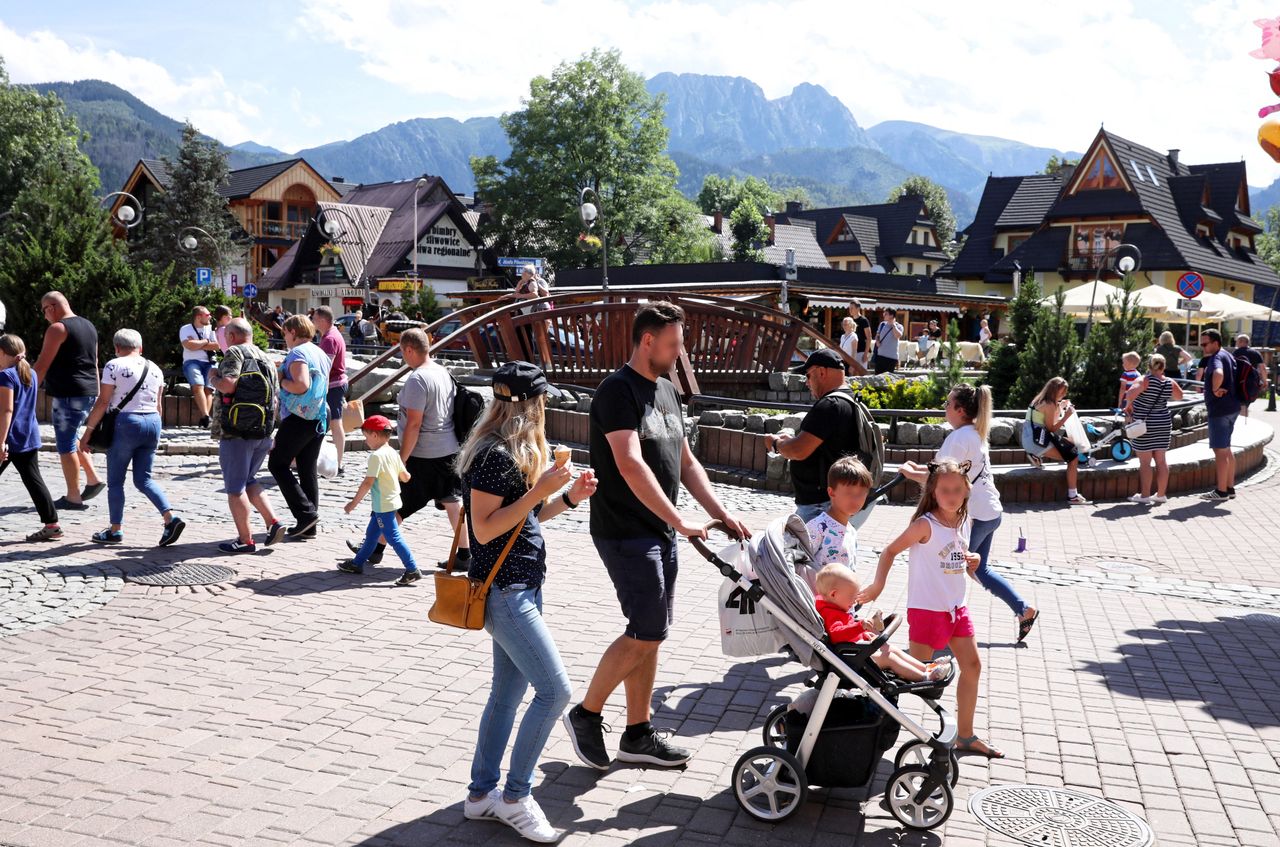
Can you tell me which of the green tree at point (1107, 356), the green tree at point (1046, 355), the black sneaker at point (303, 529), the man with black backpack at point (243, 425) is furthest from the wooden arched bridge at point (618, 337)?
the man with black backpack at point (243, 425)

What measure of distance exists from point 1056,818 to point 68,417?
8691mm

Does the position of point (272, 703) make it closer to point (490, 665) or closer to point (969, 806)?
point (490, 665)

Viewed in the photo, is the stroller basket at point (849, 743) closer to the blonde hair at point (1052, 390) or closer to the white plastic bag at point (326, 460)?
the white plastic bag at point (326, 460)

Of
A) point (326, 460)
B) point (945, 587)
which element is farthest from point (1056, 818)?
point (326, 460)

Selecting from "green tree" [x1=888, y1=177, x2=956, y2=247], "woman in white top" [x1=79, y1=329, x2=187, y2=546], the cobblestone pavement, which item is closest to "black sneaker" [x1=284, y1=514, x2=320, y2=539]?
the cobblestone pavement

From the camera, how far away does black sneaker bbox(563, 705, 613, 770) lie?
4652mm

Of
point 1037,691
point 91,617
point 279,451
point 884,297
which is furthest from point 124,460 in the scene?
point 884,297

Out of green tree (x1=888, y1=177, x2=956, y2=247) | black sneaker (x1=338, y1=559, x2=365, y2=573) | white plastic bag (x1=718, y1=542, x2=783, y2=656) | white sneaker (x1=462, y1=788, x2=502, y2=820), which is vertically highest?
green tree (x1=888, y1=177, x2=956, y2=247)

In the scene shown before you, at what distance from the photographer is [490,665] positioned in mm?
6133

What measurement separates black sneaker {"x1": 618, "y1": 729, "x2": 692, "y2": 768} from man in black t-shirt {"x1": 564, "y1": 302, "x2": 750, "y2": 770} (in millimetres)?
101

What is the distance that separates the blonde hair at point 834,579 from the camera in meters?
4.45

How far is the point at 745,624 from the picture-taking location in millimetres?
4328

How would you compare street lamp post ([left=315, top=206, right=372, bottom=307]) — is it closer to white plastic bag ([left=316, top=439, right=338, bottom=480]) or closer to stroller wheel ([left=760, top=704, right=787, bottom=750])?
white plastic bag ([left=316, top=439, right=338, bottom=480])

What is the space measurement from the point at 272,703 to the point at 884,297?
37.9 m
